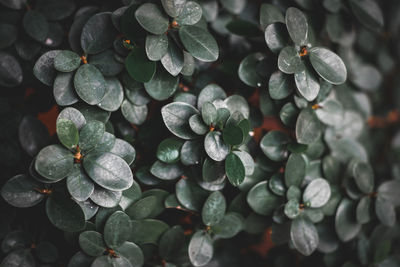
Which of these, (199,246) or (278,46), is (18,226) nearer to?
(199,246)

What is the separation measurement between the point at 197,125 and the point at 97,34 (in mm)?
330

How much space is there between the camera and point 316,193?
100 cm

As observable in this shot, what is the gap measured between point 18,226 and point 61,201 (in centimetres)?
21

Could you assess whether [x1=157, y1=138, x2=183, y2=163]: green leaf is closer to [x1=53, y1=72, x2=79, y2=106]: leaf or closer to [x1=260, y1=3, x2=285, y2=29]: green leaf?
[x1=53, y1=72, x2=79, y2=106]: leaf

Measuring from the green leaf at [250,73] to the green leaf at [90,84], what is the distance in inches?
14.2

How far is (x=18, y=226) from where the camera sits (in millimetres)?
954

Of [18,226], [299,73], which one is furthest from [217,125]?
[18,226]

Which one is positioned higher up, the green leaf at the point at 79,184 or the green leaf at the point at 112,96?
the green leaf at the point at 112,96

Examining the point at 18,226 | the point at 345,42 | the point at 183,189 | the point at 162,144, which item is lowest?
the point at 18,226

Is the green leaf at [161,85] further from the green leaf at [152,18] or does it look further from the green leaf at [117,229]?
the green leaf at [117,229]

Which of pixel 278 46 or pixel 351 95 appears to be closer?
pixel 278 46

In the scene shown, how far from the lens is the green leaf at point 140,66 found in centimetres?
86

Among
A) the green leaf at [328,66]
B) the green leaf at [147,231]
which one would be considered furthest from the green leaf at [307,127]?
the green leaf at [147,231]

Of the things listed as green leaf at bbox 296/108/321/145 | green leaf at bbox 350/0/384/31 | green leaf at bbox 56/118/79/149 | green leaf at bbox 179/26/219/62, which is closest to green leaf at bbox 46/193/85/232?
green leaf at bbox 56/118/79/149
